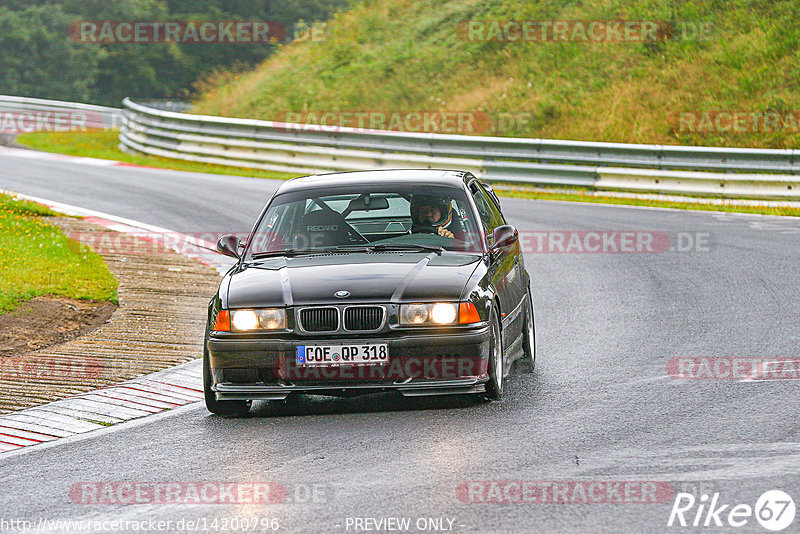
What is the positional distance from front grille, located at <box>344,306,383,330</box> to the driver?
1.43 metres

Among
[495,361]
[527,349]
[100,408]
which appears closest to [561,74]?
[527,349]

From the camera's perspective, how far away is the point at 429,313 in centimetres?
760

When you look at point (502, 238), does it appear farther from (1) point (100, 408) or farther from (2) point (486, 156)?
(2) point (486, 156)

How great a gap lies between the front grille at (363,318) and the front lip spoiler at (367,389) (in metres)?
0.37

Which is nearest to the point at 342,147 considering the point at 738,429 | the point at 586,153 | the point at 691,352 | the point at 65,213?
the point at 586,153

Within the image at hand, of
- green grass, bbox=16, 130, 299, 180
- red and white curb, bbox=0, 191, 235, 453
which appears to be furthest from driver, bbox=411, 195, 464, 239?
green grass, bbox=16, 130, 299, 180

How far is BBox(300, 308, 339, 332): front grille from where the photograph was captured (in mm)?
7574

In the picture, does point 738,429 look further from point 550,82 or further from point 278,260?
point 550,82

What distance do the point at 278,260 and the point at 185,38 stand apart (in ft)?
203

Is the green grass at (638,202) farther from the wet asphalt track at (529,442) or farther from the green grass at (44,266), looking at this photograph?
the green grass at (44,266)

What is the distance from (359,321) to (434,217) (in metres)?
1.59

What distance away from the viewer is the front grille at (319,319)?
298 inches

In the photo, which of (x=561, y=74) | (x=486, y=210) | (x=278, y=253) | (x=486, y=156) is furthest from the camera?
(x=561, y=74)

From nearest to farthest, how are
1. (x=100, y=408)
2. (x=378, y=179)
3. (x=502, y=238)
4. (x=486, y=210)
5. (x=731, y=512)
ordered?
(x=731, y=512) < (x=100, y=408) < (x=502, y=238) < (x=378, y=179) < (x=486, y=210)
